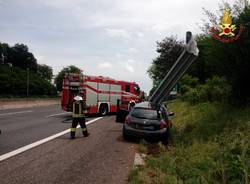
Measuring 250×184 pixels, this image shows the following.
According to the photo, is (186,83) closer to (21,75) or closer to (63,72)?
(21,75)

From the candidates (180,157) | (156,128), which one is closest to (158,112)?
(156,128)

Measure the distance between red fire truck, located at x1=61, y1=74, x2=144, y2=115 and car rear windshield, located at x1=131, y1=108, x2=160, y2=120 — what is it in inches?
322

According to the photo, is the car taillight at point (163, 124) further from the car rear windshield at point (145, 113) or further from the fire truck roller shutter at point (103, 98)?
the fire truck roller shutter at point (103, 98)

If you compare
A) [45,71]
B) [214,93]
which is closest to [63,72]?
A: [45,71]

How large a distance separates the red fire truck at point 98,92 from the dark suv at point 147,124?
834 centimetres

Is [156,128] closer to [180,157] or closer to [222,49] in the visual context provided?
[180,157]

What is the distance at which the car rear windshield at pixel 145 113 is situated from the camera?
11859mm

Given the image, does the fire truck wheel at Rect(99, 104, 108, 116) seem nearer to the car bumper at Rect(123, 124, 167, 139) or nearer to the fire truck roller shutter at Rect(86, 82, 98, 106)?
the fire truck roller shutter at Rect(86, 82, 98, 106)

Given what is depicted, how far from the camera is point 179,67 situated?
16.8 metres

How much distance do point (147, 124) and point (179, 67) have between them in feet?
20.2

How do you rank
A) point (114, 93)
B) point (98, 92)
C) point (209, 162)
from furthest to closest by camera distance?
point (114, 93), point (98, 92), point (209, 162)

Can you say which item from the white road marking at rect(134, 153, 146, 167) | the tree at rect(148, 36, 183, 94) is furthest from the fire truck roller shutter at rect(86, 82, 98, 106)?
the tree at rect(148, 36, 183, 94)

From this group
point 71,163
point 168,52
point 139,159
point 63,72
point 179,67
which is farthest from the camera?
point 63,72

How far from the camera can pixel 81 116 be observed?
12305 mm
